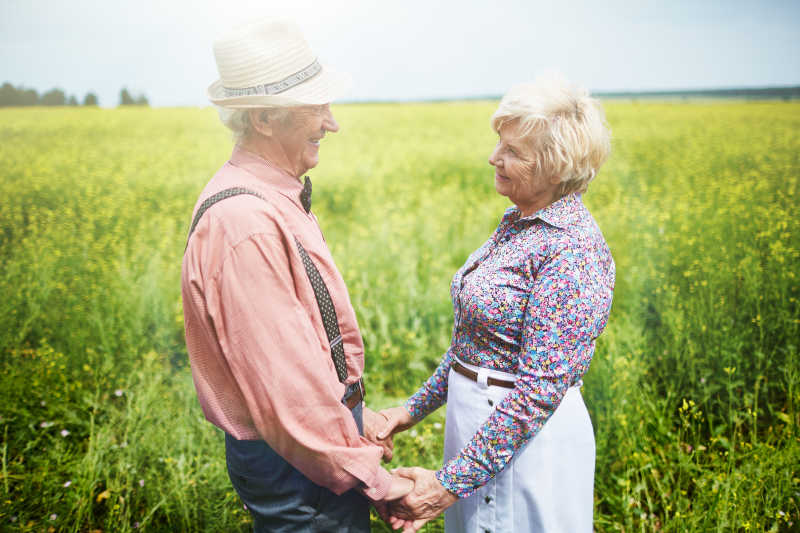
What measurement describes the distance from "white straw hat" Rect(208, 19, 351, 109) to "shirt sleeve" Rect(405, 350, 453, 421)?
986 mm

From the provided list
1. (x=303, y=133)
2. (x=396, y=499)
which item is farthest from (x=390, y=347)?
(x=303, y=133)

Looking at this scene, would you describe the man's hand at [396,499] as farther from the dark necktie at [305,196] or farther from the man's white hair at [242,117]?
the man's white hair at [242,117]

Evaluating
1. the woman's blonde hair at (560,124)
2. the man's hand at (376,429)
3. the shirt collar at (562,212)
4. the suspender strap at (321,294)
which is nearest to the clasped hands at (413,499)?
the man's hand at (376,429)

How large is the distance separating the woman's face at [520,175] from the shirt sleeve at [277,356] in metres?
0.68

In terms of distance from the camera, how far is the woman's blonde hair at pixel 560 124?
4.27 ft

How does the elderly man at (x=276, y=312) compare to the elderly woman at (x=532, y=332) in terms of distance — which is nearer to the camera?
the elderly man at (x=276, y=312)

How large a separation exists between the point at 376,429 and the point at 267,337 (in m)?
0.77

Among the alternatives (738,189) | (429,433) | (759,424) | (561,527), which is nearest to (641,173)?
(738,189)

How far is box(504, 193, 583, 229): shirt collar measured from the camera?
1.32 meters

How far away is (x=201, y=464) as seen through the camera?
8.18 ft

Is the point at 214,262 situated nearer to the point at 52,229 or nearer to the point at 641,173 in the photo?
the point at 52,229

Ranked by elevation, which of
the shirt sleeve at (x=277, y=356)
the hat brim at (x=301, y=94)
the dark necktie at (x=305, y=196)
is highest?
the hat brim at (x=301, y=94)

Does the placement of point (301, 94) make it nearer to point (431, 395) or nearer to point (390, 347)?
point (431, 395)

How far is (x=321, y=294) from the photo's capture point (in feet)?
4.12
